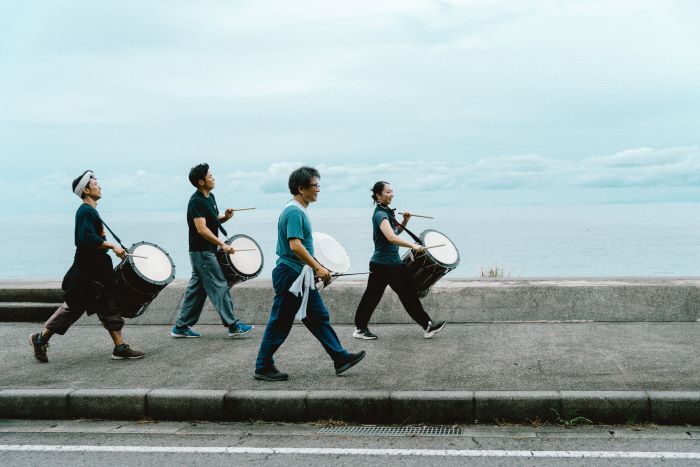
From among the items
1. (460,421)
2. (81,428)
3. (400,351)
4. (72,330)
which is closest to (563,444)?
(460,421)

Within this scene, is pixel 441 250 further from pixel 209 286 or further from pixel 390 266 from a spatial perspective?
pixel 209 286

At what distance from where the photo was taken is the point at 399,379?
6.57 meters

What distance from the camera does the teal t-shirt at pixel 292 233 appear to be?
6.52 meters

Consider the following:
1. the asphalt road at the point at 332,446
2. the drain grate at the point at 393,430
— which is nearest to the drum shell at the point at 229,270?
the asphalt road at the point at 332,446

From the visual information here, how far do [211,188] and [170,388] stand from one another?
109 inches

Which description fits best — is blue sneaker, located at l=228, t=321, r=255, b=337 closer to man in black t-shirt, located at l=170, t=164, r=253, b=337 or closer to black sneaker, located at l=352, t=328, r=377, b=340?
man in black t-shirt, located at l=170, t=164, r=253, b=337

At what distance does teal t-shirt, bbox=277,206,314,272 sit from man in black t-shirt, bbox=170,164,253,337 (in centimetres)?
187

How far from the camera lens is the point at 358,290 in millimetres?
9711

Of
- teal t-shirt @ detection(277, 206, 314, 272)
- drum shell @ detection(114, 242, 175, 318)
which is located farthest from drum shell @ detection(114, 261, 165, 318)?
teal t-shirt @ detection(277, 206, 314, 272)

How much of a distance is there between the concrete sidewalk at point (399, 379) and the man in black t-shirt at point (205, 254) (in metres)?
0.32

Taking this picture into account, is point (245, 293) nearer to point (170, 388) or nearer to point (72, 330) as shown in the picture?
point (72, 330)

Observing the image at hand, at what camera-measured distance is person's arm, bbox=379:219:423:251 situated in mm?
8094

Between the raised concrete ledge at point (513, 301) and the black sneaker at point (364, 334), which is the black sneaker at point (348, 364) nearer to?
the black sneaker at point (364, 334)

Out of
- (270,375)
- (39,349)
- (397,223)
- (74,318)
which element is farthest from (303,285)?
(39,349)
